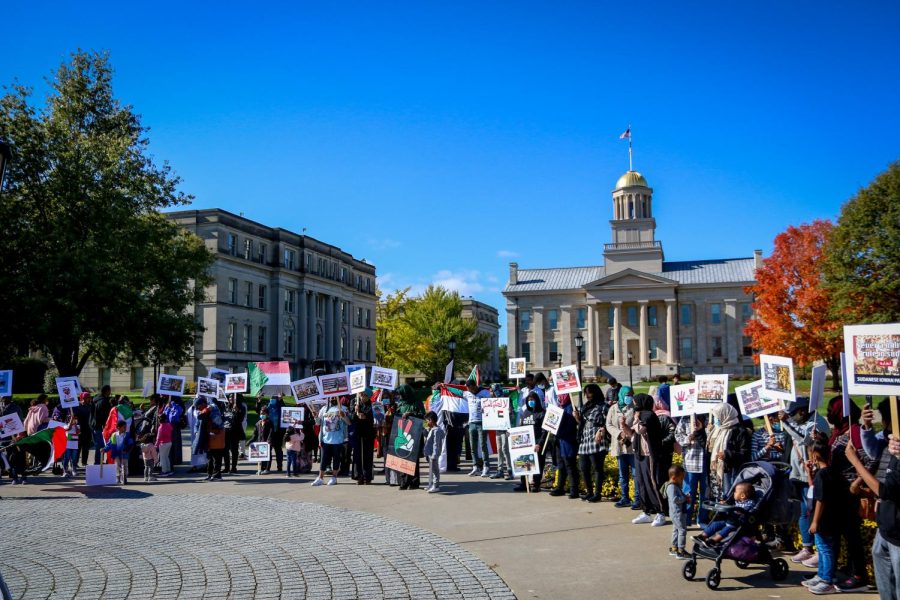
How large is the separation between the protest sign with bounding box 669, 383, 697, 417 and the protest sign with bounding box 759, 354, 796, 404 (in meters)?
1.11

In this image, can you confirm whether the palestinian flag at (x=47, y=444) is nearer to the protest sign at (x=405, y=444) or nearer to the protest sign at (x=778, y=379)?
the protest sign at (x=405, y=444)

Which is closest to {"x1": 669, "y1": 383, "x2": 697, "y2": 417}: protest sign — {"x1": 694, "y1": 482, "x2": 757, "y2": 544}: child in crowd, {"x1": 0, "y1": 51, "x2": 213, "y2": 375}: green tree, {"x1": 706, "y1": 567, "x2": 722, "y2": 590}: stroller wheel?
{"x1": 694, "y1": 482, "x2": 757, "y2": 544}: child in crowd

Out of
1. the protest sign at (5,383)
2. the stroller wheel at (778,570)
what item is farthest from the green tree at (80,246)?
the stroller wheel at (778,570)

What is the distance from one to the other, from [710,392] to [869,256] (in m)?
37.9

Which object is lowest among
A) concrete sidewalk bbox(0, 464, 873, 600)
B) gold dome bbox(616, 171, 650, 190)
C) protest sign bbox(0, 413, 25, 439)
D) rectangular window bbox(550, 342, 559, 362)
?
concrete sidewalk bbox(0, 464, 873, 600)

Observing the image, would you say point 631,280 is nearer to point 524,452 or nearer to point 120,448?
point 524,452

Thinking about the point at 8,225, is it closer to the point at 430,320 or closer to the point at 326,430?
the point at 326,430

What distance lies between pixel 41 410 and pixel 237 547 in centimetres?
1046

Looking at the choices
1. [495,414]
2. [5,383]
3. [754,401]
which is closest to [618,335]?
[495,414]

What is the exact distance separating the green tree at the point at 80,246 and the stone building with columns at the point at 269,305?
77.7 feet

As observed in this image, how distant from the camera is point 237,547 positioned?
9602mm

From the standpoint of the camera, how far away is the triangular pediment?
93500 mm

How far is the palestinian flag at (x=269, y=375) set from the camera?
19.2 meters

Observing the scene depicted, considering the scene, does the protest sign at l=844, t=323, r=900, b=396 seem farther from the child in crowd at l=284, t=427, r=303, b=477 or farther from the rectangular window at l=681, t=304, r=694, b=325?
the rectangular window at l=681, t=304, r=694, b=325
